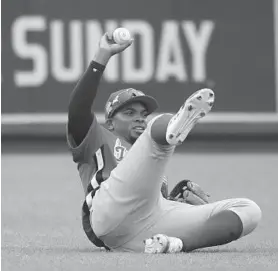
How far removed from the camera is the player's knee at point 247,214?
5.32m

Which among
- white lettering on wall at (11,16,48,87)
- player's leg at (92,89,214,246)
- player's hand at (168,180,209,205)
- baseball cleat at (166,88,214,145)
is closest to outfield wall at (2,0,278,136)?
white lettering on wall at (11,16,48,87)

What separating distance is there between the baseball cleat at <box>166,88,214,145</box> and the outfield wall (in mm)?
7466

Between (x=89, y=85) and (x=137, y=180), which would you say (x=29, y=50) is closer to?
(x=89, y=85)

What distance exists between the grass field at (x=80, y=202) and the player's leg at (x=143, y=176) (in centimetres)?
18

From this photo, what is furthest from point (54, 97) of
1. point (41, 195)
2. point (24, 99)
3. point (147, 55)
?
point (41, 195)

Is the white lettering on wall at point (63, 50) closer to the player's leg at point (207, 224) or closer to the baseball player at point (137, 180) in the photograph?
the baseball player at point (137, 180)

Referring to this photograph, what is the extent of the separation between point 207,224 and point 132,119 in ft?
2.60

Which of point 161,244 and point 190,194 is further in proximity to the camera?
point 190,194

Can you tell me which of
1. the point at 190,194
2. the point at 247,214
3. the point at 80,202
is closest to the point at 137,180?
the point at 247,214

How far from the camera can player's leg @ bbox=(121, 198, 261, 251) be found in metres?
5.29

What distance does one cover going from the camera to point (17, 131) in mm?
12656

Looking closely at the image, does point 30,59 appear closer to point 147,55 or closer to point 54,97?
point 54,97

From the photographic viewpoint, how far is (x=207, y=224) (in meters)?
5.34

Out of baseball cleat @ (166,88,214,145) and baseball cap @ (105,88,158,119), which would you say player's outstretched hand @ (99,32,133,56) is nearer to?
baseball cap @ (105,88,158,119)
